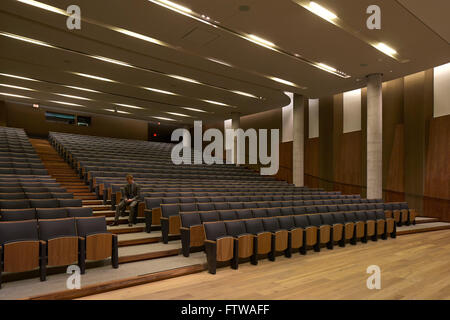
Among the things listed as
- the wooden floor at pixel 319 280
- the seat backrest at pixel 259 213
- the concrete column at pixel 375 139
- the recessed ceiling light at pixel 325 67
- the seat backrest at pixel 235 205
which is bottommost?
the wooden floor at pixel 319 280

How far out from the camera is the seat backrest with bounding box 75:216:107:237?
6.21ft

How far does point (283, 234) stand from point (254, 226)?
0.22m

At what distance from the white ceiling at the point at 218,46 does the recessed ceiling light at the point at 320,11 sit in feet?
0.15

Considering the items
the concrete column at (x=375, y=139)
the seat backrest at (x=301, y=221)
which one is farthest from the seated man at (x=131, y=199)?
the concrete column at (x=375, y=139)

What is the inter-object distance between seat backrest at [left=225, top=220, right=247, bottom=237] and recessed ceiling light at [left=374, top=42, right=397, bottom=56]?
2.55 metres

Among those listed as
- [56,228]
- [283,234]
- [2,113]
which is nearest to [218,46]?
[283,234]

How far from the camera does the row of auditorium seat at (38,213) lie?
190 centimetres

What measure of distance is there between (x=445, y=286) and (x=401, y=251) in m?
0.93

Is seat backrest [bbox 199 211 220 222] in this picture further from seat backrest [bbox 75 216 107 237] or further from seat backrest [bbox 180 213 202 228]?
seat backrest [bbox 75 216 107 237]

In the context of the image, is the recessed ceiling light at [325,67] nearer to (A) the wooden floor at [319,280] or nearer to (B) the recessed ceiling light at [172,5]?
(B) the recessed ceiling light at [172,5]

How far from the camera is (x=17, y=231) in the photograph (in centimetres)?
169

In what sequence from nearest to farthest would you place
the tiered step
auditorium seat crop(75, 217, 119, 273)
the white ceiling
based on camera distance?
1. auditorium seat crop(75, 217, 119, 273)
2. the white ceiling
3. the tiered step

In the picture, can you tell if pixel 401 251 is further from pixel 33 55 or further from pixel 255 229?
pixel 33 55

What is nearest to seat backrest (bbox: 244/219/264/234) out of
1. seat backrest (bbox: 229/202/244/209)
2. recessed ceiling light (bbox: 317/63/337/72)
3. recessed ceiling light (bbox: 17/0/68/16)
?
seat backrest (bbox: 229/202/244/209)
